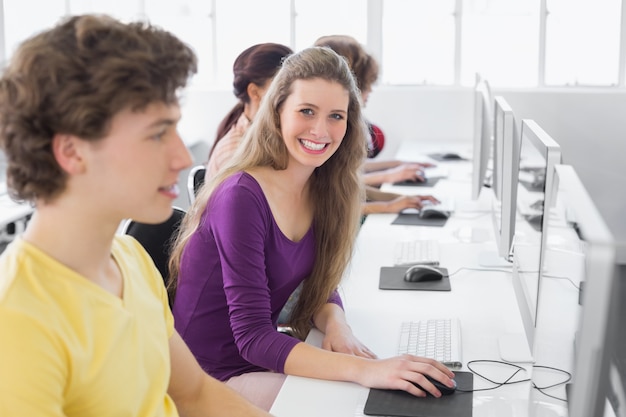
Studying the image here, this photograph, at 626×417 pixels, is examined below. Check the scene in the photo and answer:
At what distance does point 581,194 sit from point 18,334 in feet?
2.35

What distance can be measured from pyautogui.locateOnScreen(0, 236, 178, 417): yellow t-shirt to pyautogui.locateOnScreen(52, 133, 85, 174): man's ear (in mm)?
116

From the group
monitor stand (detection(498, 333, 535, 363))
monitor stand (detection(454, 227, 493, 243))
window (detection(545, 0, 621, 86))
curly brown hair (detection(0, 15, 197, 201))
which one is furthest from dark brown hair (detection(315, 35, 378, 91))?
curly brown hair (detection(0, 15, 197, 201))

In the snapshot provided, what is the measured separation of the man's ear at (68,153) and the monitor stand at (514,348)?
1.14m

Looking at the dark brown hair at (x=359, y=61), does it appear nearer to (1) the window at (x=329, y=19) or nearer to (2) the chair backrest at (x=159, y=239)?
(2) the chair backrest at (x=159, y=239)

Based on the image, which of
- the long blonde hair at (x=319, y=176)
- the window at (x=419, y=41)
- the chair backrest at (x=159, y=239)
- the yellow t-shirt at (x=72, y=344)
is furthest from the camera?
the window at (x=419, y=41)

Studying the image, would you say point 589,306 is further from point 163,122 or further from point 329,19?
point 329,19

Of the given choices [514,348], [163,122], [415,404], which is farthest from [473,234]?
[163,122]

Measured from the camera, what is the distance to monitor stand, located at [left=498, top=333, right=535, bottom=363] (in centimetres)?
185

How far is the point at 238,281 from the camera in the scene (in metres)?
1.86

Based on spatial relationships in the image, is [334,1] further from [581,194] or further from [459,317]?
[581,194]

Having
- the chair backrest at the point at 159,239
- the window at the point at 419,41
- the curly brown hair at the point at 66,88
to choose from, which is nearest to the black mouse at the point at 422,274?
the chair backrest at the point at 159,239

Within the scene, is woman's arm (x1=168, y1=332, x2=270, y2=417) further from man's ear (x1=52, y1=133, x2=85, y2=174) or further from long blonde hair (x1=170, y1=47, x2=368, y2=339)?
long blonde hair (x1=170, y1=47, x2=368, y2=339)

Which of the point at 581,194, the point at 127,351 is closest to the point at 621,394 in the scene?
the point at 581,194

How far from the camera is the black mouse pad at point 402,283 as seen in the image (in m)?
2.41
